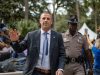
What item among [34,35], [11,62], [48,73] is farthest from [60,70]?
[11,62]

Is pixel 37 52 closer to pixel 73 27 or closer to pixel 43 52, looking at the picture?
pixel 43 52

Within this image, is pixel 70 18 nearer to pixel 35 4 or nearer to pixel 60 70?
pixel 60 70

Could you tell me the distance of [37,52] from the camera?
5.69m

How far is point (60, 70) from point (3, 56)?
3.52 m

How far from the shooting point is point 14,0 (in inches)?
1501

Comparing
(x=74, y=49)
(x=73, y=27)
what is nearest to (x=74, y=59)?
(x=74, y=49)

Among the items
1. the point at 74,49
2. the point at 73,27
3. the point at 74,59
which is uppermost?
the point at 73,27

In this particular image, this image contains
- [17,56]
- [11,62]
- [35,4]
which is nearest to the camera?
[11,62]

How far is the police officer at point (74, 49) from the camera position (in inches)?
298

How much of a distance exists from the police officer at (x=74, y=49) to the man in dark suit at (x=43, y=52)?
1782 millimetres

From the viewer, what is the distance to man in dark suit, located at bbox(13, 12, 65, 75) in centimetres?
568

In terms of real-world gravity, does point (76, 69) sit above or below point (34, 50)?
below

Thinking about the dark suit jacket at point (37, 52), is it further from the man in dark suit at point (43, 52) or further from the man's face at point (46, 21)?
the man's face at point (46, 21)

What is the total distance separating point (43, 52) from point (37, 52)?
9 centimetres
